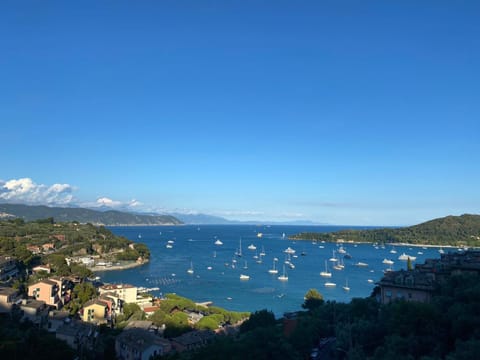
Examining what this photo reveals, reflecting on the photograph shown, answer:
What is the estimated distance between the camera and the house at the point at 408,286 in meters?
13.8

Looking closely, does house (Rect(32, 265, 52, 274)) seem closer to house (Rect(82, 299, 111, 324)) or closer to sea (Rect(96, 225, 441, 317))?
sea (Rect(96, 225, 441, 317))

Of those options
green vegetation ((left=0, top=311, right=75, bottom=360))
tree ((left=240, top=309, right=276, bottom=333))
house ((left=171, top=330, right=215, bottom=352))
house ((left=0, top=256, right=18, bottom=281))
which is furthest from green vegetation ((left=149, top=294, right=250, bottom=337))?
house ((left=0, top=256, right=18, bottom=281))

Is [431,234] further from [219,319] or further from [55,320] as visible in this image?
[55,320]

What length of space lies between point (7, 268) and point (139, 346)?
16.3 m

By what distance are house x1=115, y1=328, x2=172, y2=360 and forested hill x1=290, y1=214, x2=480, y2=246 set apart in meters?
86.8

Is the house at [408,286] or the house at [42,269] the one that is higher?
the house at [408,286]

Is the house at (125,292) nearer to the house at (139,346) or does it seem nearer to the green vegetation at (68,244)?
the green vegetation at (68,244)

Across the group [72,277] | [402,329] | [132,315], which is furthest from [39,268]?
[402,329]

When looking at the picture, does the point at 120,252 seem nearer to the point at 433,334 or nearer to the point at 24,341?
the point at 24,341

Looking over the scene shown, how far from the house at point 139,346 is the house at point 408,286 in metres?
8.73

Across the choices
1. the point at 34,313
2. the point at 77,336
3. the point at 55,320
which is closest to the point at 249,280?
the point at 55,320

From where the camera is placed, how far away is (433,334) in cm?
903

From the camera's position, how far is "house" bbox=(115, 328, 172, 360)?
14.8 metres

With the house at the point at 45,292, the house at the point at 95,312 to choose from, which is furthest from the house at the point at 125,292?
the house at the point at 95,312
